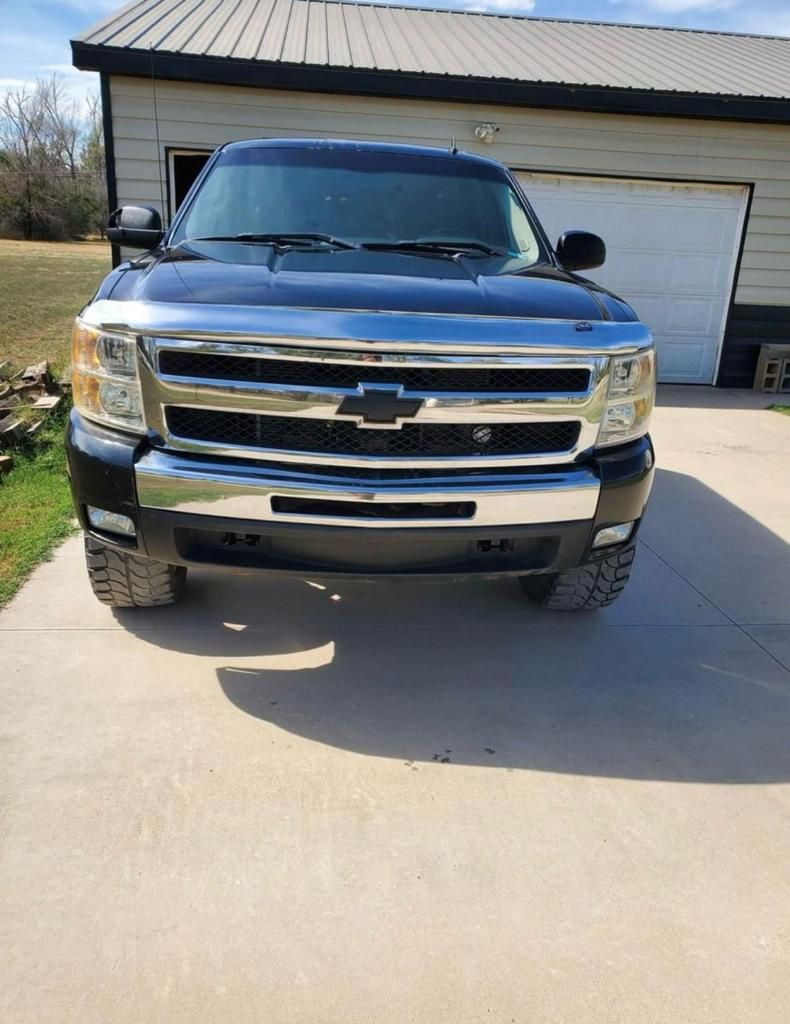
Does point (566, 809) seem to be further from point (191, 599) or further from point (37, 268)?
point (37, 268)

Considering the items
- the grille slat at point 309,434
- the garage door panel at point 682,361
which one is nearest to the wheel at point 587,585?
the grille slat at point 309,434

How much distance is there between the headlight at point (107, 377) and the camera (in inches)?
104

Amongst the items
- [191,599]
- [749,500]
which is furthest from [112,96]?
[749,500]

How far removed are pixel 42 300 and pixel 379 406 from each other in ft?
53.6

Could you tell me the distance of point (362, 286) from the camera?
278 cm

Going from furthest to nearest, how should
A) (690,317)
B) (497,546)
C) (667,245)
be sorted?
(690,317), (667,245), (497,546)

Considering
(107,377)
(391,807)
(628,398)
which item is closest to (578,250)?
(628,398)

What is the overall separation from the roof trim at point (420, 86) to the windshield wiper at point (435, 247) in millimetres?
5548

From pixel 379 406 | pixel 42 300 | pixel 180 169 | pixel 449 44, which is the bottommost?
pixel 42 300

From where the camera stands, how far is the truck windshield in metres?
3.68

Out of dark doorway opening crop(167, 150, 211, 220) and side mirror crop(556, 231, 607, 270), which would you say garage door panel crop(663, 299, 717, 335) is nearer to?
dark doorway opening crop(167, 150, 211, 220)

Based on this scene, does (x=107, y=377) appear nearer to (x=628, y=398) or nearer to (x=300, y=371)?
(x=300, y=371)

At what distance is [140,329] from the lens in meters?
2.57

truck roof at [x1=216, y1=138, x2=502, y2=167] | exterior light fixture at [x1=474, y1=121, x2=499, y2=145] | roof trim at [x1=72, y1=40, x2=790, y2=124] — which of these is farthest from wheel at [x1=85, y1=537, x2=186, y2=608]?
exterior light fixture at [x1=474, y1=121, x2=499, y2=145]
